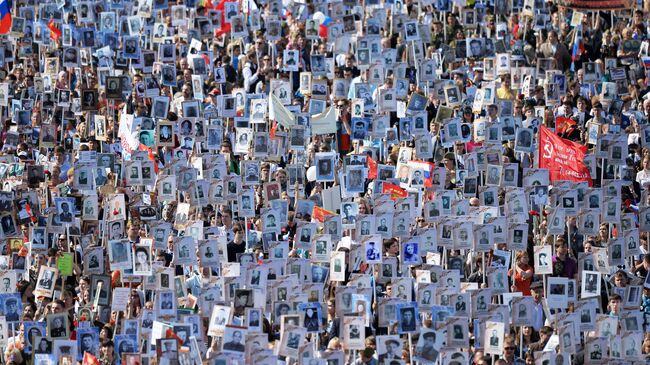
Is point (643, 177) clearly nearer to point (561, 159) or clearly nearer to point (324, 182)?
point (561, 159)

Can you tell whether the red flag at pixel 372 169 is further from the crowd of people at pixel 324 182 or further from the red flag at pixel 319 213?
the red flag at pixel 319 213

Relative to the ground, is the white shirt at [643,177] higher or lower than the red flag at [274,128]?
lower

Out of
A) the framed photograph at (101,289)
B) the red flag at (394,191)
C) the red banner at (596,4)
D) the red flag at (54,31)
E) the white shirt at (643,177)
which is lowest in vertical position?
the white shirt at (643,177)

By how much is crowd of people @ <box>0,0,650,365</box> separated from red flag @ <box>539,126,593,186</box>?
0.13 feet

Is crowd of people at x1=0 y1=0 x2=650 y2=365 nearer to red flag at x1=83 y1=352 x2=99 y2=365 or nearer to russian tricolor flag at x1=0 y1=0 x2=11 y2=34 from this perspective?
russian tricolor flag at x1=0 y1=0 x2=11 y2=34

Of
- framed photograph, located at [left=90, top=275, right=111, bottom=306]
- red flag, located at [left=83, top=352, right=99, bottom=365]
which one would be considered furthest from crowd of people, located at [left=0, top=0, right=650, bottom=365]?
red flag, located at [left=83, top=352, right=99, bottom=365]

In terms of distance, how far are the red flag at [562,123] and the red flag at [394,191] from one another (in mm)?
3509

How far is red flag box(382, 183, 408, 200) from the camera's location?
2664 centimetres

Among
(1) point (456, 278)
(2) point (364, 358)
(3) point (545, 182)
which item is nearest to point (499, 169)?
(3) point (545, 182)

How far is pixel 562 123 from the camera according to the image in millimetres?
29656

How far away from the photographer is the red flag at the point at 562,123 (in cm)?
2952

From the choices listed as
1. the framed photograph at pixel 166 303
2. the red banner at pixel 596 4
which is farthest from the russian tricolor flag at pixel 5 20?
the framed photograph at pixel 166 303

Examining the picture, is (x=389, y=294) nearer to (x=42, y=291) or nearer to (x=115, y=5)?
(x=42, y=291)

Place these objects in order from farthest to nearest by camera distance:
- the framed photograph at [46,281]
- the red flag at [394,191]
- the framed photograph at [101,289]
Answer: the red flag at [394,191]
the framed photograph at [46,281]
the framed photograph at [101,289]
